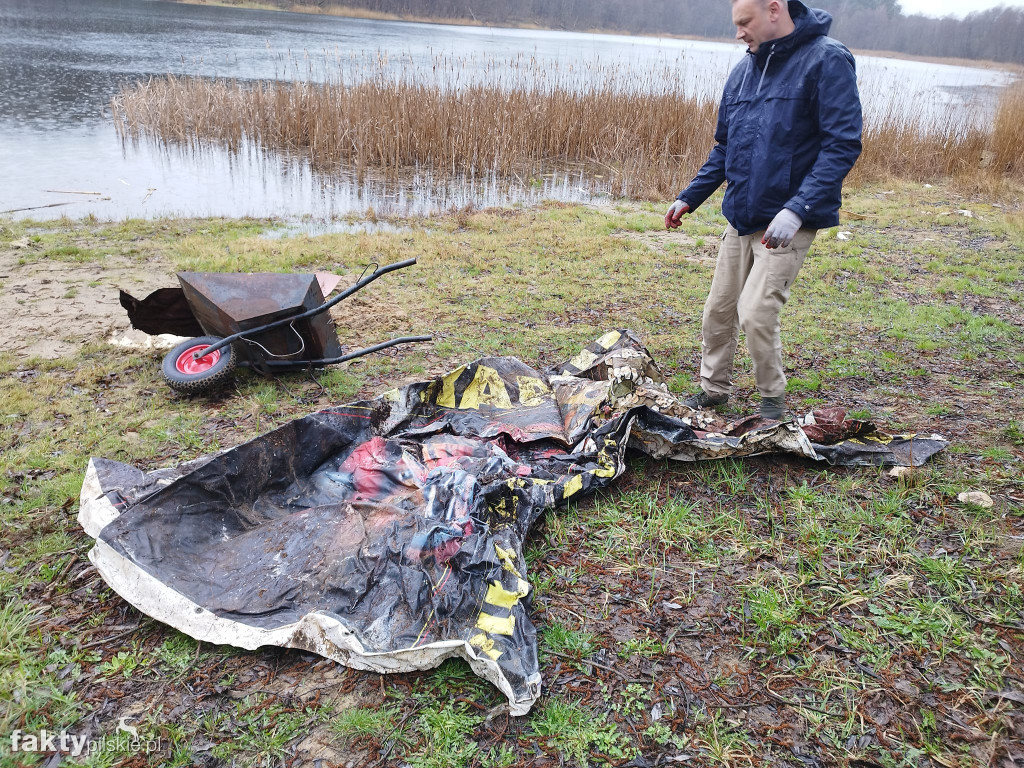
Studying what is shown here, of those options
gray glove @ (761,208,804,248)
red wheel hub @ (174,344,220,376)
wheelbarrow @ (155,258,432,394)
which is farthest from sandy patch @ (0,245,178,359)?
gray glove @ (761,208,804,248)

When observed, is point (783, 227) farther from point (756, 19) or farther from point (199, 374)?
point (199, 374)

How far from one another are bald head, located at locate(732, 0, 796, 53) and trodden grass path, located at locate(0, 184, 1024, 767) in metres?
1.89

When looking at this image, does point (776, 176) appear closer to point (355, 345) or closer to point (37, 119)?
point (355, 345)

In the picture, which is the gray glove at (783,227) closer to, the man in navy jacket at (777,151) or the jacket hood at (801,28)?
the man in navy jacket at (777,151)

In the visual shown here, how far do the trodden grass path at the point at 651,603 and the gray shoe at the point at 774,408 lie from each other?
340 millimetres

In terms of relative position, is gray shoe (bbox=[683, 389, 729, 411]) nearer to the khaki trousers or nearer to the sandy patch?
the khaki trousers

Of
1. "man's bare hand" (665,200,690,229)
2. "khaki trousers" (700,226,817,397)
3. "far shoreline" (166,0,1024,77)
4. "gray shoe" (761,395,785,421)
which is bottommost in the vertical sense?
"gray shoe" (761,395,785,421)

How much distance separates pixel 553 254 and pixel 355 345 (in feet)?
9.10

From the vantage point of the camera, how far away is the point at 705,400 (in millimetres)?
3611

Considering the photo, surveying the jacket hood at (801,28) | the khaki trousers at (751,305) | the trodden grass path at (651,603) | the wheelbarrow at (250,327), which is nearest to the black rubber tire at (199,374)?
the wheelbarrow at (250,327)

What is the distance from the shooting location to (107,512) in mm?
2420

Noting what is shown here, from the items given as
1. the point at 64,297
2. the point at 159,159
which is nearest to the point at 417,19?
the point at 159,159

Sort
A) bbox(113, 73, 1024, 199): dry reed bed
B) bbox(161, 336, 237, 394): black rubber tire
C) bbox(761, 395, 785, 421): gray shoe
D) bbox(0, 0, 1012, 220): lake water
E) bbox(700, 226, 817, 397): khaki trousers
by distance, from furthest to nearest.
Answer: bbox(113, 73, 1024, 199): dry reed bed, bbox(0, 0, 1012, 220): lake water, bbox(161, 336, 237, 394): black rubber tire, bbox(761, 395, 785, 421): gray shoe, bbox(700, 226, 817, 397): khaki trousers

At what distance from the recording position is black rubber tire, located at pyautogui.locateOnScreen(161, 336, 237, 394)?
356 cm
